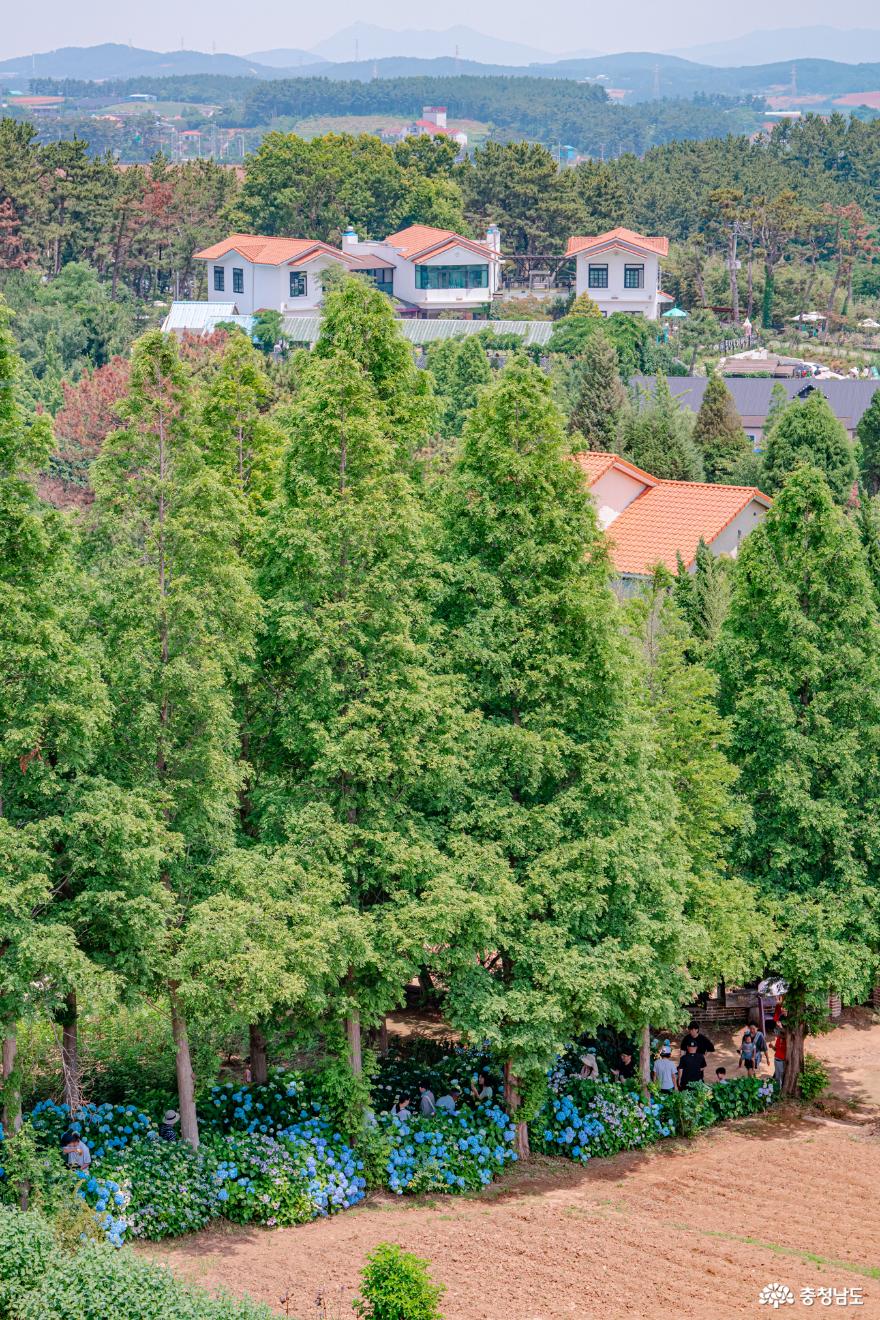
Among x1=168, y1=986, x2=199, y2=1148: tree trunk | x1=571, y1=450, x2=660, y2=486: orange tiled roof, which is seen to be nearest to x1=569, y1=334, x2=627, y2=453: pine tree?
x1=571, y1=450, x2=660, y2=486: orange tiled roof

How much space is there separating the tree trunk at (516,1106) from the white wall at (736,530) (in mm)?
20390

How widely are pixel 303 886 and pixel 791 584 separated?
7977 mm

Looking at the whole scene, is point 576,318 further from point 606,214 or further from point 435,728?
point 435,728

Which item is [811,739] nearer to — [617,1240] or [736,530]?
[617,1240]

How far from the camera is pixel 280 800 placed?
1869 cm

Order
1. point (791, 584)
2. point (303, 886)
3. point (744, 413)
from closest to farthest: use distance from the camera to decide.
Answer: point (303, 886) → point (791, 584) → point (744, 413)

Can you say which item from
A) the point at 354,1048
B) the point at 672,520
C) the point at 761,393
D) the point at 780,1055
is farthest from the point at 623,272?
the point at 354,1048

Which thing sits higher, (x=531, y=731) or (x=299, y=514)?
(x=299, y=514)

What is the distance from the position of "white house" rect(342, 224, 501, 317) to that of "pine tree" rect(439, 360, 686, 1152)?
248 ft

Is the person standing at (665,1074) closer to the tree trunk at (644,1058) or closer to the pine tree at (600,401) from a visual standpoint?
the tree trunk at (644,1058)

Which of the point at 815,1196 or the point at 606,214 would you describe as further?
the point at 606,214

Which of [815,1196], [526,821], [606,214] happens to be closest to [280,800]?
[526,821]

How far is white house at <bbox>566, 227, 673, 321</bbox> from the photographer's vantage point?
317 ft

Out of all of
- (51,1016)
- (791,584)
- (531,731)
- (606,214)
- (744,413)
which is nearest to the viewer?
(51,1016)
